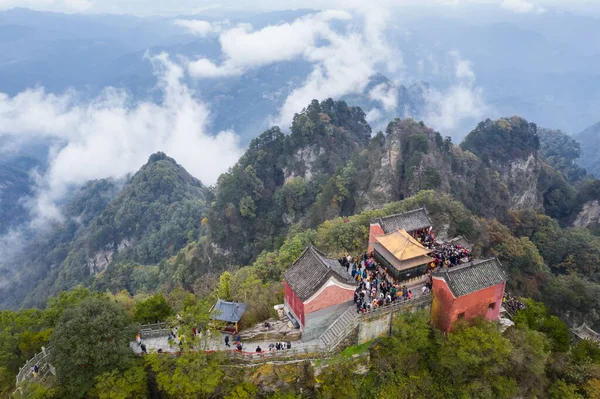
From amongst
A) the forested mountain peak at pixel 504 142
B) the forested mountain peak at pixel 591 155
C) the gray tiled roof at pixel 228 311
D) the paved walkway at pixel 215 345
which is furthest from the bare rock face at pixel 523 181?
the forested mountain peak at pixel 591 155

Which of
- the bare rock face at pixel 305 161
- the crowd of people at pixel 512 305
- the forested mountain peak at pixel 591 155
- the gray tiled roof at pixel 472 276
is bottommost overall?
the forested mountain peak at pixel 591 155

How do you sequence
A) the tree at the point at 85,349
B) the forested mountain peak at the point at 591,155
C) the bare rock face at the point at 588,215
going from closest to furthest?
the tree at the point at 85,349 → the bare rock face at the point at 588,215 → the forested mountain peak at the point at 591,155

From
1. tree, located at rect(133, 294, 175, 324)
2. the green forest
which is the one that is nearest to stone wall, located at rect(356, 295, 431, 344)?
the green forest

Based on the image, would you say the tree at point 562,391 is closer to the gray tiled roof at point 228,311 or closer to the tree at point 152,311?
the gray tiled roof at point 228,311

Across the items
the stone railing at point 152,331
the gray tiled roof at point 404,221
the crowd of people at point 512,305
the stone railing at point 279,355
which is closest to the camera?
the stone railing at point 279,355

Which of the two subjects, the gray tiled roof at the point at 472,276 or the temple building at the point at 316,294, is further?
the gray tiled roof at the point at 472,276

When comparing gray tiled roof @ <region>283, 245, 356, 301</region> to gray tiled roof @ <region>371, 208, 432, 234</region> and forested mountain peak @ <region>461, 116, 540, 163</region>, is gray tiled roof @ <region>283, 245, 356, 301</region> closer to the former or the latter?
gray tiled roof @ <region>371, 208, 432, 234</region>

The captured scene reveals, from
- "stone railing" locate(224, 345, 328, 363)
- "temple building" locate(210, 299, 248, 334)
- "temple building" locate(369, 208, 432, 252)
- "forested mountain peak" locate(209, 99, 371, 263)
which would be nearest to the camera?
"stone railing" locate(224, 345, 328, 363)

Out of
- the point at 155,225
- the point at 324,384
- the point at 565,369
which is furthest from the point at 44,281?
the point at 565,369
